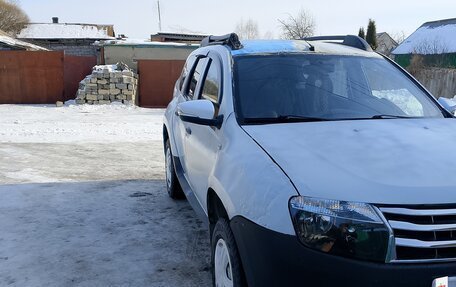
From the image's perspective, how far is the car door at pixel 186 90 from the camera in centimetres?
450

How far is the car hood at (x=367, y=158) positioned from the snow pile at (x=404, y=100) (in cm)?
44

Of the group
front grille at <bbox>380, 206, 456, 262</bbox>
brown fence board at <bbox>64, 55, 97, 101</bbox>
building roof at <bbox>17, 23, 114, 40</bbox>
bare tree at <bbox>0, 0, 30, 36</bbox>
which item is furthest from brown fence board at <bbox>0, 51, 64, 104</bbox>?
bare tree at <bbox>0, 0, 30, 36</bbox>

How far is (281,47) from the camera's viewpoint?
3938 mm

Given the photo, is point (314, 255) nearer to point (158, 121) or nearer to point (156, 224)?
point (156, 224)

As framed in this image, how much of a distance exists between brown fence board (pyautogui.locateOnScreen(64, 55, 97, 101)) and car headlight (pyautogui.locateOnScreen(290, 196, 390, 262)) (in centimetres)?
1851

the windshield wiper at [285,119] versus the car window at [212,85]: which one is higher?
the car window at [212,85]

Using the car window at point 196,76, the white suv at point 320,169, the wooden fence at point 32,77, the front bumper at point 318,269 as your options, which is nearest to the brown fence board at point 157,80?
the wooden fence at point 32,77

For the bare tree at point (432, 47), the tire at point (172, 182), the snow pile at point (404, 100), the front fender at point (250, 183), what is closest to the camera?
the front fender at point (250, 183)

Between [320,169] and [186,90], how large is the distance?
2.89 metres

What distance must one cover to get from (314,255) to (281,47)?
2.25 metres

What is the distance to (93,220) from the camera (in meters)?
5.01

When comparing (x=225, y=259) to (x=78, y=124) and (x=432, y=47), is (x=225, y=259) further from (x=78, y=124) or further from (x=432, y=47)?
(x=432, y=47)

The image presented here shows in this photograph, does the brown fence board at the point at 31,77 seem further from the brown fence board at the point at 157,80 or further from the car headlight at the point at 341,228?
the car headlight at the point at 341,228

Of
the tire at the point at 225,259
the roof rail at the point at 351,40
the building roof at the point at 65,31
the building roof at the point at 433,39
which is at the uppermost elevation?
the building roof at the point at 65,31
